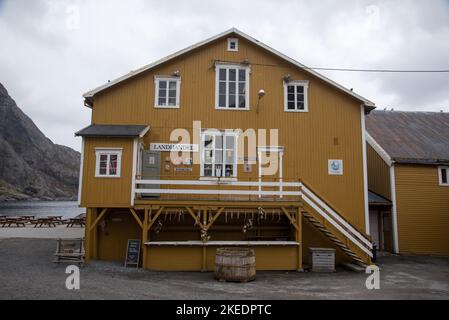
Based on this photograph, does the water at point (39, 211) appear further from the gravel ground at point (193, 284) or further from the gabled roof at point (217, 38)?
the gravel ground at point (193, 284)

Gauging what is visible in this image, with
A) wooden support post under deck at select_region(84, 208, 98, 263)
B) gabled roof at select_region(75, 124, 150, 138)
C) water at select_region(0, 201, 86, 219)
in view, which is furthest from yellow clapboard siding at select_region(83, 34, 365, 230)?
water at select_region(0, 201, 86, 219)

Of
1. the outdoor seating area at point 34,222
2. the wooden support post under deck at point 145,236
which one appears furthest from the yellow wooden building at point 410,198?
the outdoor seating area at point 34,222

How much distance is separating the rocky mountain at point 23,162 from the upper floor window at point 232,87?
161m

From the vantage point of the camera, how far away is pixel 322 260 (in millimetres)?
14930

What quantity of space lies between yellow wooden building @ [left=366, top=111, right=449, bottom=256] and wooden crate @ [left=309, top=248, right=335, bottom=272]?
6.54 metres

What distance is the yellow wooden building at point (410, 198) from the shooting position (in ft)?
64.8

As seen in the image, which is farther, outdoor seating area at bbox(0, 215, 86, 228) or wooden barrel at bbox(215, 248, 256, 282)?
outdoor seating area at bbox(0, 215, 86, 228)

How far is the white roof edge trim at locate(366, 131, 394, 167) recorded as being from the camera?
793 inches

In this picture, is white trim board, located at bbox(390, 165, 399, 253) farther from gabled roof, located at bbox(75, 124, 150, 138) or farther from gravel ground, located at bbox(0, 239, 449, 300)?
gabled roof, located at bbox(75, 124, 150, 138)

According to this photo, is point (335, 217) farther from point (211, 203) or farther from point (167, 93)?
point (167, 93)

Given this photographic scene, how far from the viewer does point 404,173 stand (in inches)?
794

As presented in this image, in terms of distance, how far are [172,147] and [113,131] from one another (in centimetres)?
270
